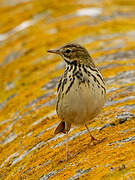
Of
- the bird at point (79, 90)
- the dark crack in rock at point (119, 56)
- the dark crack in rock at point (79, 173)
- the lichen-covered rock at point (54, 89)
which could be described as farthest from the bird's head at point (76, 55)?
the dark crack in rock at point (119, 56)

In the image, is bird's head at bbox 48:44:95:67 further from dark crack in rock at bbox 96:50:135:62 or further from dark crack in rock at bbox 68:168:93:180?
dark crack in rock at bbox 96:50:135:62

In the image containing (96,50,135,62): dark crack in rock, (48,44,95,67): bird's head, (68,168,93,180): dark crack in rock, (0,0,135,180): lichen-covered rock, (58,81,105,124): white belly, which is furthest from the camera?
(96,50,135,62): dark crack in rock

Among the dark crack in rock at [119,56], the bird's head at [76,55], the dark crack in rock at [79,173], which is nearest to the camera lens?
the dark crack in rock at [79,173]

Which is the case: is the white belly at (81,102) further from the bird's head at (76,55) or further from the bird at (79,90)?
the bird's head at (76,55)

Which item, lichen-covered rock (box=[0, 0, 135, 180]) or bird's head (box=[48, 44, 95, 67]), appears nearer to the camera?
lichen-covered rock (box=[0, 0, 135, 180])

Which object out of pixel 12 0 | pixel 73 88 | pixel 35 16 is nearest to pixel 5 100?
pixel 73 88

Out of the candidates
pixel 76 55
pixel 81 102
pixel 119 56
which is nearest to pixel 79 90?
pixel 81 102

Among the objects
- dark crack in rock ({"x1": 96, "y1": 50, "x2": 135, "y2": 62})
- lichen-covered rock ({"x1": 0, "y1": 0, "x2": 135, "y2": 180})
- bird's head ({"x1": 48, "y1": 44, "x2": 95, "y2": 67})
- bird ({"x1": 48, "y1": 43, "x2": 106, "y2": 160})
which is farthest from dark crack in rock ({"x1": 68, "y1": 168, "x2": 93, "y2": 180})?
dark crack in rock ({"x1": 96, "y1": 50, "x2": 135, "y2": 62})
